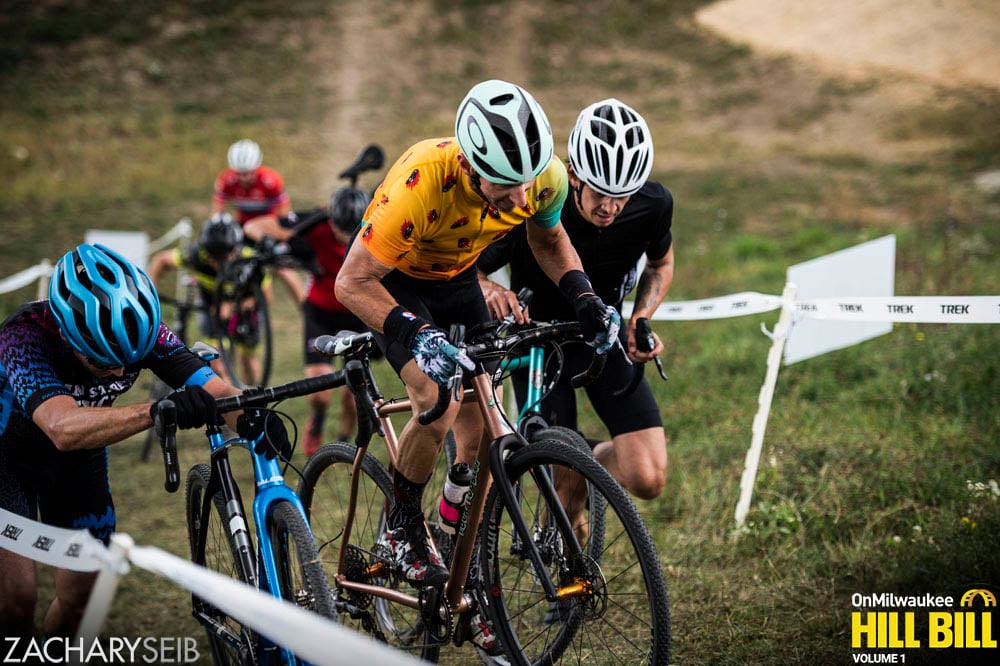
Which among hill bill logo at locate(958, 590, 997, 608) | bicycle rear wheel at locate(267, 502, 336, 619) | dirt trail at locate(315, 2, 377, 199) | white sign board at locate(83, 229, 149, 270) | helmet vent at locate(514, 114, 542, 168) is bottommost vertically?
hill bill logo at locate(958, 590, 997, 608)

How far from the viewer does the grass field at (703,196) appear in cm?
505

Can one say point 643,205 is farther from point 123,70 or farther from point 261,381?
point 123,70

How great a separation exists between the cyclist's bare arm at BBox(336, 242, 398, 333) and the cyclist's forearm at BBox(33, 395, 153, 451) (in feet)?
3.00

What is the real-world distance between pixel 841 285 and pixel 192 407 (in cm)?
391

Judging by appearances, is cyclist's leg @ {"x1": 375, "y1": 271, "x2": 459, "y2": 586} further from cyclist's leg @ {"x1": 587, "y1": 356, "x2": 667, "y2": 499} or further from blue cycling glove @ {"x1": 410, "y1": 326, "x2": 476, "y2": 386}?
cyclist's leg @ {"x1": 587, "y1": 356, "x2": 667, "y2": 499}

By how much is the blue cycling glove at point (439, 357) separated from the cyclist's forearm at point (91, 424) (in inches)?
39.6

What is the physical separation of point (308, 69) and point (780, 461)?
2395 cm

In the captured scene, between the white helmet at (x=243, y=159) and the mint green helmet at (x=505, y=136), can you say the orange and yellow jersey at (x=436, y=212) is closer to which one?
the mint green helmet at (x=505, y=136)

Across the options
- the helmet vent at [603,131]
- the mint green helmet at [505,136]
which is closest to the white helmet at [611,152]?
the helmet vent at [603,131]

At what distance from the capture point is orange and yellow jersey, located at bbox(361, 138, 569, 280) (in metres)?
3.78

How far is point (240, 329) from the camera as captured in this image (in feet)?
28.7

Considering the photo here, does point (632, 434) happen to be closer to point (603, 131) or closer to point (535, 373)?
point (535, 373)

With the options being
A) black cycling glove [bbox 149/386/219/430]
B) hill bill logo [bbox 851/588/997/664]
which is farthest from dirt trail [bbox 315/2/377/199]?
black cycling glove [bbox 149/386/219/430]

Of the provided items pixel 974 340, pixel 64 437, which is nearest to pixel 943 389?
pixel 974 340
